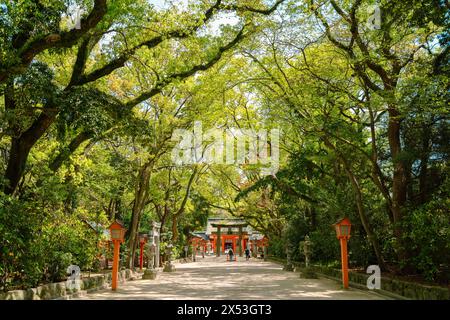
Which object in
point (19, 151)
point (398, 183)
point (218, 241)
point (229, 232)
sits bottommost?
point (218, 241)

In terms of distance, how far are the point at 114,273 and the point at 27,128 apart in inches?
180

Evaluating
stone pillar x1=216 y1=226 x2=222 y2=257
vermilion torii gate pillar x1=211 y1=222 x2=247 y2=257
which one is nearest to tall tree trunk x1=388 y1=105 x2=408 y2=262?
vermilion torii gate pillar x1=211 y1=222 x2=247 y2=257

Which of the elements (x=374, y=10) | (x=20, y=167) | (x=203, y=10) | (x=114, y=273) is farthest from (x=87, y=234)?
(x=374, y=10)

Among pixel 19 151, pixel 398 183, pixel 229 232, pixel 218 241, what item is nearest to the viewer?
pixel 19 151

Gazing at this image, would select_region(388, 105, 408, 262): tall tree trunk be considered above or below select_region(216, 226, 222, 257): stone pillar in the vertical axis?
above

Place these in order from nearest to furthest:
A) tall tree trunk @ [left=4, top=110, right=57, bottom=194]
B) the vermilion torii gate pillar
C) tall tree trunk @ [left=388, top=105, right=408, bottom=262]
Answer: tall tree trunk @ [left=4, top=110, right=57, bottom=194] < tall tree trunk @ [left=388, top=105, right=408, bottom=262] < the vermilion torii gate pillar

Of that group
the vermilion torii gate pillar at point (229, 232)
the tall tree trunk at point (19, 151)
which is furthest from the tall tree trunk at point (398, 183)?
the vermilion torii gate pillar at point (229, 232)

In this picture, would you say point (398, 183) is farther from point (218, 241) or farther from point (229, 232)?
point (229, 232)

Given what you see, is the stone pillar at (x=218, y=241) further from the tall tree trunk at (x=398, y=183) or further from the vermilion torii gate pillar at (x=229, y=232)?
the tall tree trunk at (x=398, y=183)

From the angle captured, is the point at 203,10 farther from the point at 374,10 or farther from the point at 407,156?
the point at 407,156

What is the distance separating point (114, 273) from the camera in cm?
1092

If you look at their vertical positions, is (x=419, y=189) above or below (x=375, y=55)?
below

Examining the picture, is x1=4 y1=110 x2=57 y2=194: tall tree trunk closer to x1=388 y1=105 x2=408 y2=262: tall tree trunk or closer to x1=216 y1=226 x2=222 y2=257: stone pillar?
x1=388 y1=105 x2=408 y2=262: tall tree trunk

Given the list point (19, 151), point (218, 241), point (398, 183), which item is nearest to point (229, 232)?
point (218, 241)
